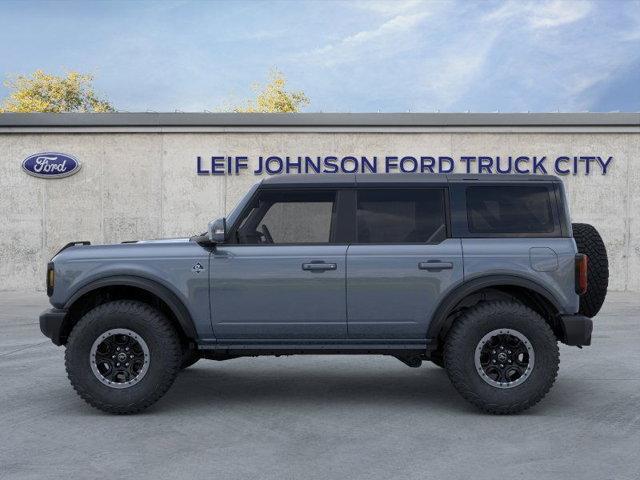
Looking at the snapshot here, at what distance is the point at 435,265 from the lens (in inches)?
236

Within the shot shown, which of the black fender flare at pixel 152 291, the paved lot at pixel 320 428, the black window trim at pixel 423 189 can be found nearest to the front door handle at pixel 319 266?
the black window trim at pixel 423 189

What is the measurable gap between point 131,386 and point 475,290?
274 centimetres

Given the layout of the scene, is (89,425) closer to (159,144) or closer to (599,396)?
(599,396)

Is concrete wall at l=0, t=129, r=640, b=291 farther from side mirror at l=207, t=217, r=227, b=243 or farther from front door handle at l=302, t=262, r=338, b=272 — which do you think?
front door handle at l=302, t=262, r=338, b=272

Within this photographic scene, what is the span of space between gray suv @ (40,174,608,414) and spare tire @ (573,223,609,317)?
0.20 metres

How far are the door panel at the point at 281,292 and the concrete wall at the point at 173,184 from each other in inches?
491

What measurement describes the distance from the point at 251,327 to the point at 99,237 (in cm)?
1324

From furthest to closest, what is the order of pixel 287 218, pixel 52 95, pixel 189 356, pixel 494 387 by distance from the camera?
pixel 52 95 → pixel 189 356 → pixel 287 218 → pixel 494 387

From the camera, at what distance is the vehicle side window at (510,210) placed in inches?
242

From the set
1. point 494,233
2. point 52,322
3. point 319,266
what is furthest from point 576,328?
point 52,322

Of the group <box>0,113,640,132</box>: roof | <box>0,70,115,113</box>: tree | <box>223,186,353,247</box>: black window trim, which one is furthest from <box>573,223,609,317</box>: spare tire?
<box>0,70,115,113</box>: tree

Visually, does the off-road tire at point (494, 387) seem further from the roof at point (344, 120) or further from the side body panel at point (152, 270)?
the roof at point (344, 120)

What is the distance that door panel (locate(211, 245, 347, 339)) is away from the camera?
6008 millimetres

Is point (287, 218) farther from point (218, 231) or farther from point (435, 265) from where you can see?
point (435, 265)
